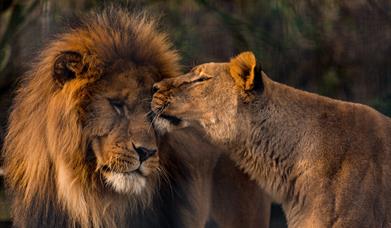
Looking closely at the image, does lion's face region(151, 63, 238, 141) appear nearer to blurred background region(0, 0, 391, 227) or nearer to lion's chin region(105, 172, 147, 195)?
lion's chin region(105, 172, 147, 195)

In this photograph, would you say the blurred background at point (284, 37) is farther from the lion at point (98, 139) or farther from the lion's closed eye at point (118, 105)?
the lion's closed eye at point (118, 105)

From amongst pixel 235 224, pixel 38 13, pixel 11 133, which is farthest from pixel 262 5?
pixel 11 133

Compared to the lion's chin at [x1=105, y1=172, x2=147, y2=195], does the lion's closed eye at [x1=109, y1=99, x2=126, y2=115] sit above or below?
above

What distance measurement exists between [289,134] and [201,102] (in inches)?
17.5

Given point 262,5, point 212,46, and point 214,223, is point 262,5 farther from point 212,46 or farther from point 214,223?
point 214,223

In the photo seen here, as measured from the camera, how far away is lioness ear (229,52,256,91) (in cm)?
516

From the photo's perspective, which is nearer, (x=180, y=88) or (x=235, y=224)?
(x=180, y=88)

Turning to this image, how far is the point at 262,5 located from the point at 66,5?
1305mm

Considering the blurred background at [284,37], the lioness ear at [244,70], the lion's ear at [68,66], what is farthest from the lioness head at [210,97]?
the blurred background at [284,37]

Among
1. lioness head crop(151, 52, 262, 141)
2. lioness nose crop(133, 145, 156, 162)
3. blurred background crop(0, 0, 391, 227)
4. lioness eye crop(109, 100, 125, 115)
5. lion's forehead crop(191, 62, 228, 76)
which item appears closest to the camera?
lioness nose crop(133, 145, 156, 162)

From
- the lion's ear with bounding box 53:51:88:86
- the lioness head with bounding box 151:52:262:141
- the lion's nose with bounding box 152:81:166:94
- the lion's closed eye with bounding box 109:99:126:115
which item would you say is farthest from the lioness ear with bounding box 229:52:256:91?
the lion's ear with bounding box 53:51:88:86

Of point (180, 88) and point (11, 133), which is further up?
point (180, 88)

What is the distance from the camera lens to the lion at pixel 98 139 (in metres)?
5.05

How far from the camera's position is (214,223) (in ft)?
19.9
